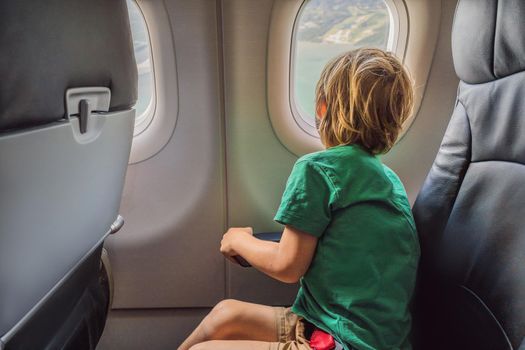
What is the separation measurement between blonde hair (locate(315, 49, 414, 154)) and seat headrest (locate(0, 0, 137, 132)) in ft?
1.53

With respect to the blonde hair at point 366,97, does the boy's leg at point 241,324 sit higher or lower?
lower

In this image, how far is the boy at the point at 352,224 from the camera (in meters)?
0.90

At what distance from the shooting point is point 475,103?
36.4 inches

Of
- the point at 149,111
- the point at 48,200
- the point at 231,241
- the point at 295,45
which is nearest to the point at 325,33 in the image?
the point at 295,45

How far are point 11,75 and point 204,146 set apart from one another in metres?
0.97

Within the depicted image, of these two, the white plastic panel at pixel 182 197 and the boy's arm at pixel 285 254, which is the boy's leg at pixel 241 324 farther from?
the white plastic panel at pixel 182 197

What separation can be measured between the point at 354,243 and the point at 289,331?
296 millimetres

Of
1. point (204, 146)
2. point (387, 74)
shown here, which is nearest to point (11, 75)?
point (387, 74)

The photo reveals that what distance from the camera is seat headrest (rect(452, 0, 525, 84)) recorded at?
74cm

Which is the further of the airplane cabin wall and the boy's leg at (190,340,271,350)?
the airplane cabin wall

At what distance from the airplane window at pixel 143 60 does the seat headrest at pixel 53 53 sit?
1.85 ft

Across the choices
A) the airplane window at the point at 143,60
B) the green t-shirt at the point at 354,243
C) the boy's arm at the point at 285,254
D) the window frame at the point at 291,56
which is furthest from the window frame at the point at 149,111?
the green t-shirt at the point at 354,243

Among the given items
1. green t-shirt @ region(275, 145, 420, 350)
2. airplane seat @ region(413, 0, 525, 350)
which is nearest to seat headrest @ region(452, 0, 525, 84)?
airplane seat @ region(413, 0, 525, 350)

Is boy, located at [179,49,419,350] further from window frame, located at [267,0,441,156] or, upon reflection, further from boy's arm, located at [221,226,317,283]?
window frame, located at [267,0,441,156]
